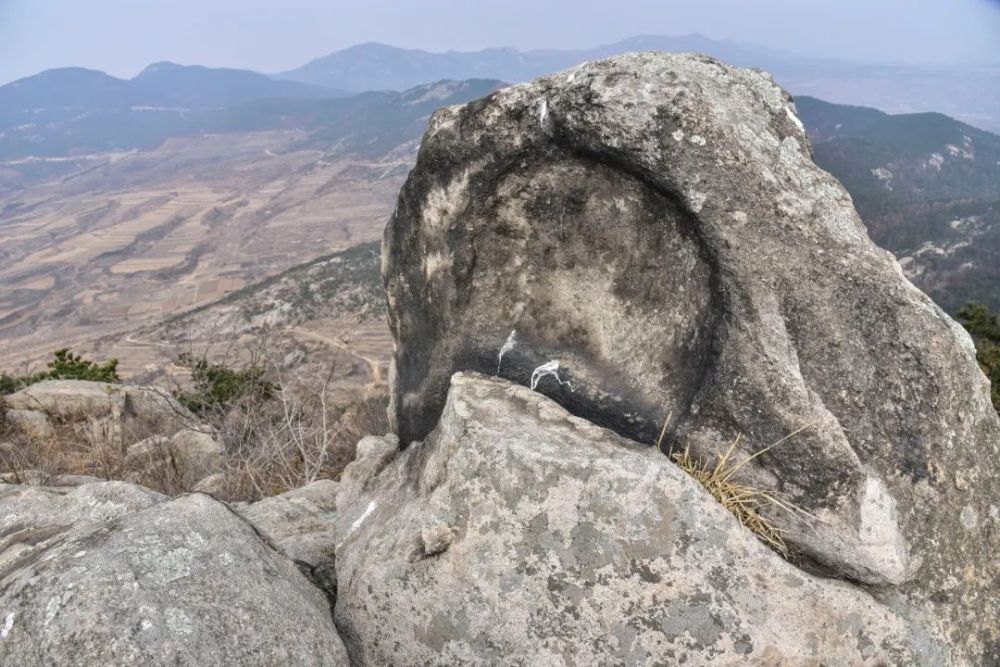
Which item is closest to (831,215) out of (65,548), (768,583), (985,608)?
(768,583)

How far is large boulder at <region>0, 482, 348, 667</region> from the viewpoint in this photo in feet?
7.95

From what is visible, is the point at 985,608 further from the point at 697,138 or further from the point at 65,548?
the point at 65,548

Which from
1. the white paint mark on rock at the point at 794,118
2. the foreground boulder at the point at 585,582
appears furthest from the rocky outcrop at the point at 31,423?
the white paint mark on rock at the point at 794,118

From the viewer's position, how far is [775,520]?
11.2 feet

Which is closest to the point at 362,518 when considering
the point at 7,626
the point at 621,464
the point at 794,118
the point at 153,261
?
the point at 621,464

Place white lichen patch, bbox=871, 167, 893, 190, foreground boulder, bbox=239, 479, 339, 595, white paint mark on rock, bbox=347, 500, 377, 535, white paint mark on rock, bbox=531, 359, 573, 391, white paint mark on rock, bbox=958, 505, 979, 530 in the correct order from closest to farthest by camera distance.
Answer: white paint mark on rock, bbox=958, 505, 979, 530, foreground boulder, bbox=239, 479, 339, 595, white paint mark on rock, bbox=347, 500, 377, 535, white paint mark on rock, bbox=531, 359, 573, 391, white lichen patch, bbox=871, 167, 893, 190

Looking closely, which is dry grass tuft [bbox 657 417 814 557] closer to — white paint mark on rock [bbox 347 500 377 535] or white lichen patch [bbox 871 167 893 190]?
white paint mark on rock [bbox 347 500 377 535]

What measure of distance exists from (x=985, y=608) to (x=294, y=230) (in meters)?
159

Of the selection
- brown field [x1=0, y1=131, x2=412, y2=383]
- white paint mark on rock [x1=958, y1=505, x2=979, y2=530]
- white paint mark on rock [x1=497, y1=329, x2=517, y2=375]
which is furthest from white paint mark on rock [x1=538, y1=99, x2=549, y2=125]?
brown field [x1=0, y1=131, x2=412, y2=383]

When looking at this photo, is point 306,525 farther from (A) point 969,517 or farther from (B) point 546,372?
(A) point 969,517

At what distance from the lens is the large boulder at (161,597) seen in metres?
2.42

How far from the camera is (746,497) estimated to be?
11.4 ft

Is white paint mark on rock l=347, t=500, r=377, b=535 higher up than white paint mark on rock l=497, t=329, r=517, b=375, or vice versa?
white paint mark on rock l=497, t=329, r=517, b=375

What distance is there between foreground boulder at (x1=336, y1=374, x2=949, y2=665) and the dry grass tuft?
13.4 inches
